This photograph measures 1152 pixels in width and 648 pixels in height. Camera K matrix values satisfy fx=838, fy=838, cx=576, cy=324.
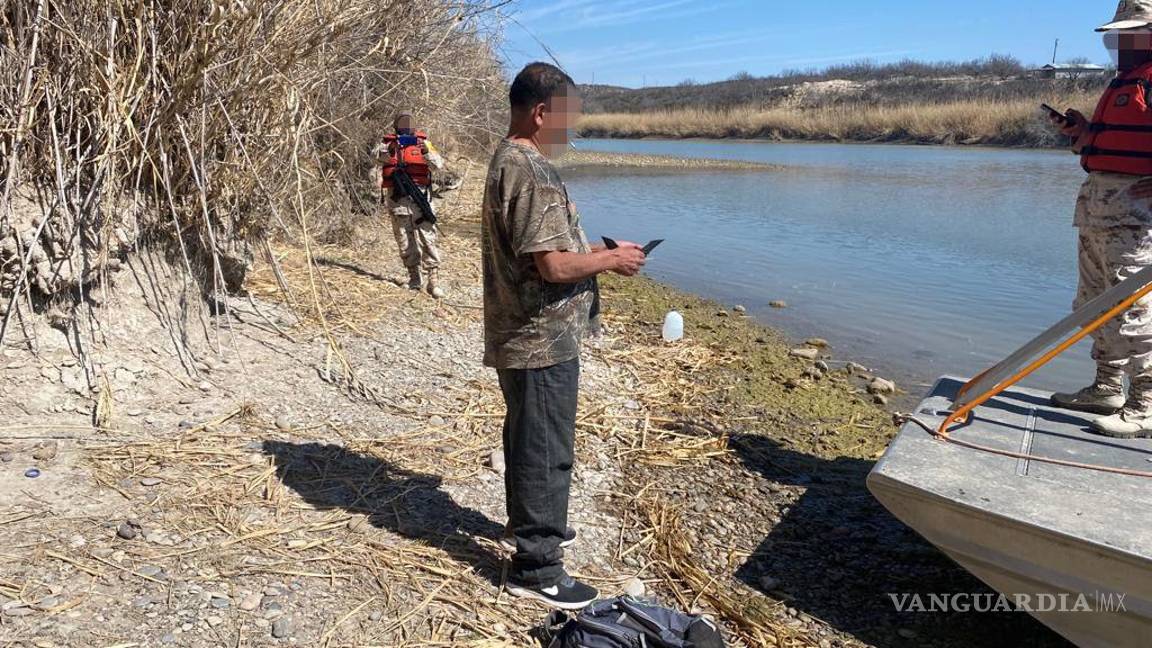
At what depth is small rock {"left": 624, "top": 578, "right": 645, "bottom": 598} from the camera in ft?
11.3

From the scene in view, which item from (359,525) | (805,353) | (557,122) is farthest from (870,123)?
(359,525)

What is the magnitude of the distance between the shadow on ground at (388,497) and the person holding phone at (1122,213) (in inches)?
116

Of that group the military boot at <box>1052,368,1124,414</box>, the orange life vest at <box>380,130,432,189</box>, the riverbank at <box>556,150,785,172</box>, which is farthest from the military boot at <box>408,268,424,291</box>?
the riverbank at <box>556,150,785,172</box>

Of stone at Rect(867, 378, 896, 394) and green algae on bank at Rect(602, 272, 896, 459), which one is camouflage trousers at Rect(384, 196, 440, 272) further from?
stone at Rect(867, 378, 896, 394)

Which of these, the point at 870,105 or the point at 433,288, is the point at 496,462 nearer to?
the point at 433,288

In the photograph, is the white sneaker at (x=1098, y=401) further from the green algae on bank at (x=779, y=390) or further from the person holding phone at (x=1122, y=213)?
the green algae on bank at (x=779, y=390)

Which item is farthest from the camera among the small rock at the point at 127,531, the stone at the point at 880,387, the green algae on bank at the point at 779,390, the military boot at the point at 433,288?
the military boot at the point at 433,288

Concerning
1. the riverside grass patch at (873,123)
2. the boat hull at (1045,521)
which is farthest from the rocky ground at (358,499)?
the riverside grass patch at (873,123)

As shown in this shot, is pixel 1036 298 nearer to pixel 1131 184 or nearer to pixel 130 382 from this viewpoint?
pixel 1131 184

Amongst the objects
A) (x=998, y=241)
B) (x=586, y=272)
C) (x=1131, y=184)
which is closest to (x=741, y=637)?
(x=586, y=272)

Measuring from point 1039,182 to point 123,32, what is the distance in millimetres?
21794

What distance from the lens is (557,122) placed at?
2.96 metres

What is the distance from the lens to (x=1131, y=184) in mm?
4043

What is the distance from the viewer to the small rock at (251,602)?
114 inches
